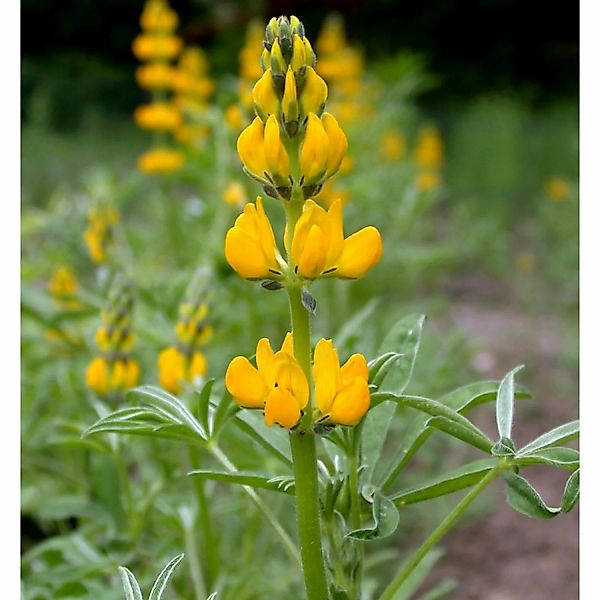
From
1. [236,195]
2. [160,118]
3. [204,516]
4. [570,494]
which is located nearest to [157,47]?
[160,118]

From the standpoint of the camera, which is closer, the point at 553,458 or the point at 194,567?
the point at 553,458

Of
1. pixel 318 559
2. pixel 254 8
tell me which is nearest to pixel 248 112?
pixel 318 559

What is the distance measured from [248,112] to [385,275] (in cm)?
92

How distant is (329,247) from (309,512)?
18 centimetres

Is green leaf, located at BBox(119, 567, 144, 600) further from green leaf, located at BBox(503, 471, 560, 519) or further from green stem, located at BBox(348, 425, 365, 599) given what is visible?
green leaf, located at BBox(503, 471, 560, 519)

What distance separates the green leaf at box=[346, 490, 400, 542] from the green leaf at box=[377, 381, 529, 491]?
0.06 meters

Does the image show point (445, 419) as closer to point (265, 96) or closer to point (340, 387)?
point (340, 387)

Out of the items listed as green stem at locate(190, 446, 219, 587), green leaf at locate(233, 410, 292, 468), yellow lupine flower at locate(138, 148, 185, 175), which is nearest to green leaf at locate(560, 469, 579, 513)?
green leaf at locate(233, 410, 292, 468)

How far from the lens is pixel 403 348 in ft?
2.45

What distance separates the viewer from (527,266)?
160 inches

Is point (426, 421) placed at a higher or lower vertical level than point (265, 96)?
lower

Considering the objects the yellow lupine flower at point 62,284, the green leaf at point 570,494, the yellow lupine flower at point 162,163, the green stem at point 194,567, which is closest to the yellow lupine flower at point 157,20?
the yellow lupine flower at point 162,163

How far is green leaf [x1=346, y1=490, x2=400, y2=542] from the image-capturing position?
22.8 inches

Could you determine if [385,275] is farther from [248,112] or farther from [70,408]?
[70,408]
